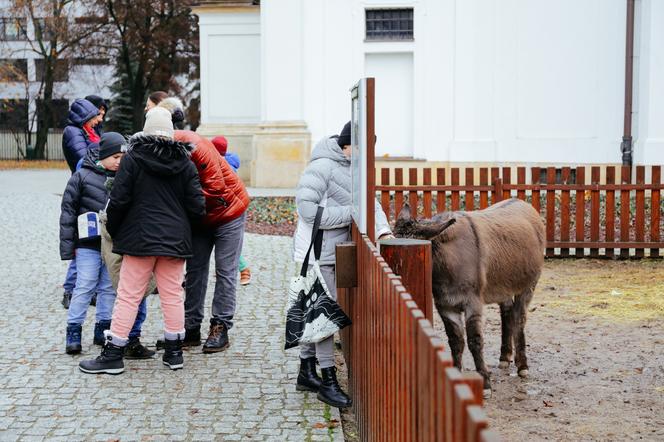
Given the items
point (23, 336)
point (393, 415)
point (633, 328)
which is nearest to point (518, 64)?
point (633, 328)

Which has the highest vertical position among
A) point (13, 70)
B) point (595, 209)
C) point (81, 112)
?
point (13, 70)

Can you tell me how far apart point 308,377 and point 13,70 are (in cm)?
4273

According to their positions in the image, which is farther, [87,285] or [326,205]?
[87,285]

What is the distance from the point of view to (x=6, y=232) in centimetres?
1588

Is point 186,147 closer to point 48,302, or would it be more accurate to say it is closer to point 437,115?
point 48,302

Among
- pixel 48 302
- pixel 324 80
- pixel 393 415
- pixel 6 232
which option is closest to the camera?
pixel 393 415

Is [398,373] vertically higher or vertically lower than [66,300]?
higher

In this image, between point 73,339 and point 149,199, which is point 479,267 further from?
point 73,339

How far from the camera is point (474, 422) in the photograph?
2334 millimetres

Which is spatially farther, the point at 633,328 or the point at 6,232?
the point at 6,232

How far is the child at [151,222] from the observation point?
21.6 feet

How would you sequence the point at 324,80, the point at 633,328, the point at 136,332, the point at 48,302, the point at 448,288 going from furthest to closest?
the point at 324,80 → the point at 48,302 → the point at 633,328 → the point at 136,332 → the point at 448,288

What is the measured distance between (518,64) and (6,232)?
1183 cm

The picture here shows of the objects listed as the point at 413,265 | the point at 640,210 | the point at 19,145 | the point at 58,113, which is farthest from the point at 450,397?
the point at 58,113
